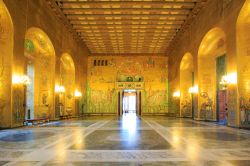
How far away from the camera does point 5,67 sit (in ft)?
35.3

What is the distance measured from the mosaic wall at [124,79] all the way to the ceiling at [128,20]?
3.32 m

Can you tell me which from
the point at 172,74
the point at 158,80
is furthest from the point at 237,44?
the point at 158,80

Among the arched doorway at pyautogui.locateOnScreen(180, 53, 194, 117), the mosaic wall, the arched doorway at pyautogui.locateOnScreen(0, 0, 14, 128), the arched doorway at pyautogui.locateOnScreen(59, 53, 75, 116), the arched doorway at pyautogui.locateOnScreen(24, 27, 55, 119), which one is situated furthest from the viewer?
the mosaic wall

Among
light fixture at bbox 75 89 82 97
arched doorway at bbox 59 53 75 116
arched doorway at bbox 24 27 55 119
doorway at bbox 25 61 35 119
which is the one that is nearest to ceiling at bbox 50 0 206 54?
arched doorway at bbox 59 53 75 116

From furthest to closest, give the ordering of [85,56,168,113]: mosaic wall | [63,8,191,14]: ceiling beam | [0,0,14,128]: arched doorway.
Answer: [85,56,168,113]: mosaic wall
[63,8,191,14]: ceiling beam
[0,0,14,128]: arched doorway

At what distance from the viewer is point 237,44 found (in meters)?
10.8

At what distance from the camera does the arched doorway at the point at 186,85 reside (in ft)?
65.7

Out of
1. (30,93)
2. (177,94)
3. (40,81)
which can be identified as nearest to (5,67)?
(40,81)

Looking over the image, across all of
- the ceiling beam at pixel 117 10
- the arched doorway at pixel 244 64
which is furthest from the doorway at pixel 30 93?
the arched doorway at pixel 244 64

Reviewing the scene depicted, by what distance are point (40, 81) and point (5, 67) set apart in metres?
5.68

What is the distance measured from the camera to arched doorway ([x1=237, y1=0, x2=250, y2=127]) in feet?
34.4

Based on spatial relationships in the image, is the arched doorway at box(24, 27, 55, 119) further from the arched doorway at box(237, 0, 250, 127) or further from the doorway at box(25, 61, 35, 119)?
the arched doorway at box(237, 0, 250, 127)

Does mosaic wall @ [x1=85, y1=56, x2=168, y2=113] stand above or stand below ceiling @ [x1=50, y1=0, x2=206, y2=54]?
below

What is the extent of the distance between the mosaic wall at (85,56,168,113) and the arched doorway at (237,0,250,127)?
15.5m
